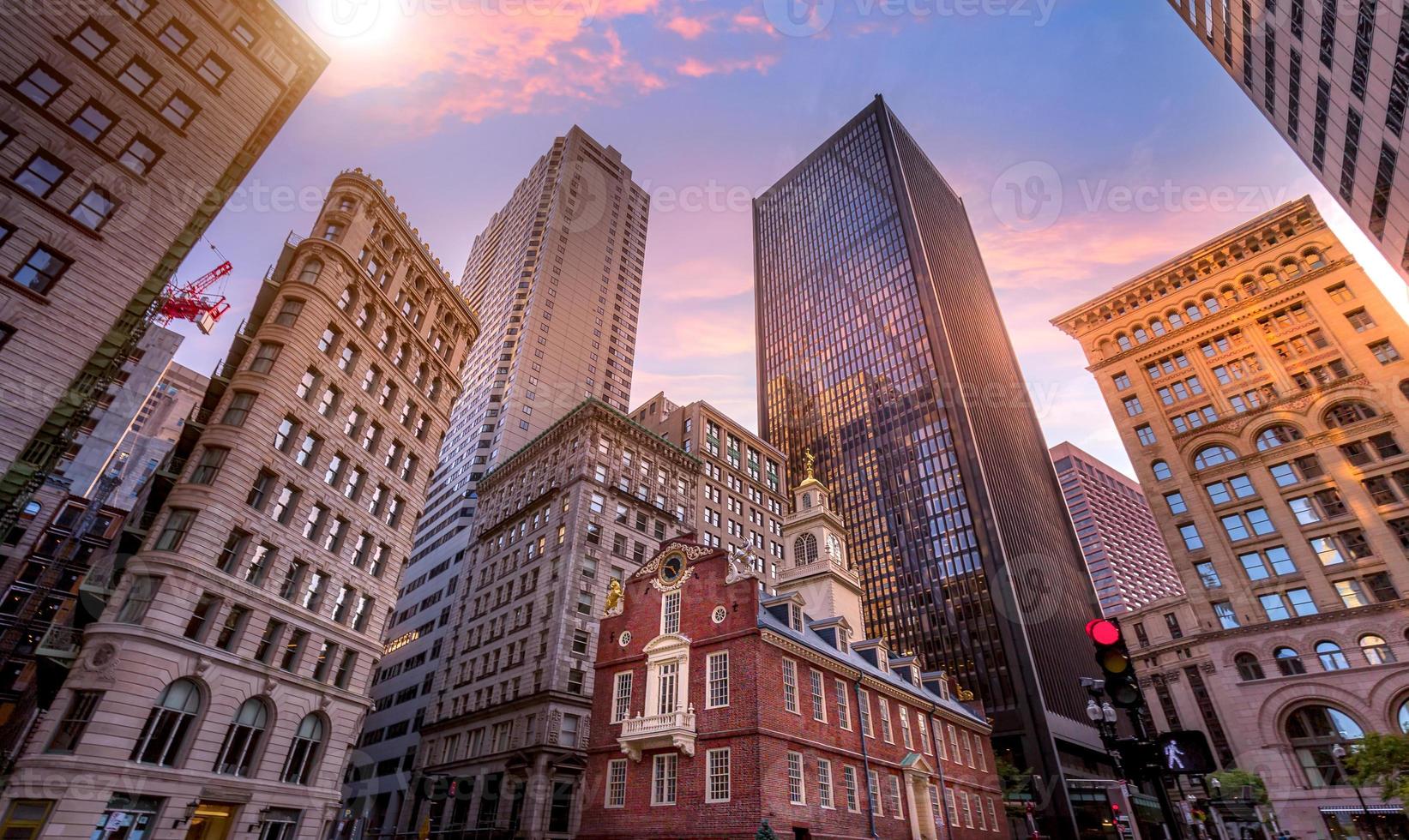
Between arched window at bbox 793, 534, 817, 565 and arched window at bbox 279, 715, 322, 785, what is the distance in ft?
113

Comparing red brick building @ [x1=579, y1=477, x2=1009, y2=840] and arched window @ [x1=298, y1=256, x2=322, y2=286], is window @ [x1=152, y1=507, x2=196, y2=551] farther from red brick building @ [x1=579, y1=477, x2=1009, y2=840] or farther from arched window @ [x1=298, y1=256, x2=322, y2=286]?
red brick building @ [x1=579, y1=477, x2=1009, y2=840]

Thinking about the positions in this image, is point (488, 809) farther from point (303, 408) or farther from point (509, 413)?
point (509, 413)

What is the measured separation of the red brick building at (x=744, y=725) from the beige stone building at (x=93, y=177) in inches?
1101

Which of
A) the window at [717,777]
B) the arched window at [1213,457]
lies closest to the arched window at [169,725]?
the window at [717,777]

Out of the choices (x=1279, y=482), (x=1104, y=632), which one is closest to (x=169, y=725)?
(x=1104, y=632)

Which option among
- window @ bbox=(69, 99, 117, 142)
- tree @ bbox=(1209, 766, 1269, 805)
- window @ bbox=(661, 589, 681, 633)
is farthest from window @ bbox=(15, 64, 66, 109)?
tree @ bbox=(1209, 766, 1269, 805)

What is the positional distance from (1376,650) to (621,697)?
55.8 m

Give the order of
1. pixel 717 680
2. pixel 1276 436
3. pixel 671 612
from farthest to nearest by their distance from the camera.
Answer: pixel 1276 436 → pixel 671 612 → pixel 717 680

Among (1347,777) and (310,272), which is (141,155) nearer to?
(310,272)

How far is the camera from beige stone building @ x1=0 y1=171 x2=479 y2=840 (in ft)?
86.5

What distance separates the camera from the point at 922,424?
12544 centimetres

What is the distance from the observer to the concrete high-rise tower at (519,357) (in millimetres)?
72688

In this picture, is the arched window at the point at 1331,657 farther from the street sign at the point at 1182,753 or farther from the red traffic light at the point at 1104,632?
the red traffic light at the point at 1104,632

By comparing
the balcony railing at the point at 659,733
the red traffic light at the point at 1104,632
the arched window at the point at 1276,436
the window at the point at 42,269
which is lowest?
the red traffic light at the point at 1104,632
